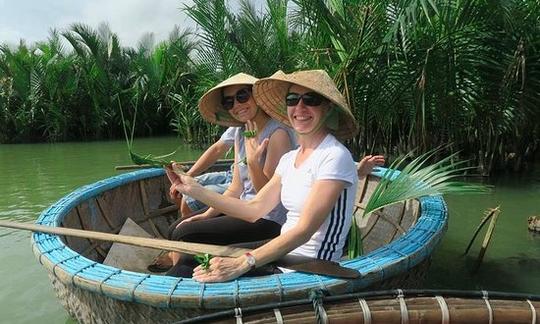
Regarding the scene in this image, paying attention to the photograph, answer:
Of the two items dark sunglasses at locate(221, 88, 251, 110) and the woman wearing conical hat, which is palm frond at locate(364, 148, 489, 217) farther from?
dark sunglasses at locate(221, 88, 251, 110)

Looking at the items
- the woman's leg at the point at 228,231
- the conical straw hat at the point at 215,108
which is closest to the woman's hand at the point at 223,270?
the woman's leg at the point at 228,231

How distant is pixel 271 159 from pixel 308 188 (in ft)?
1.93

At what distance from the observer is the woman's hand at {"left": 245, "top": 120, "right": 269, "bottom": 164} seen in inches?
97.1

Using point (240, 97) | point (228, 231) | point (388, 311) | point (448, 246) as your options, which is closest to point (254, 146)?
point (240, 97)

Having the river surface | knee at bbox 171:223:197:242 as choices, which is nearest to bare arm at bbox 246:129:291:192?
knee at bbox 171:223:197:242

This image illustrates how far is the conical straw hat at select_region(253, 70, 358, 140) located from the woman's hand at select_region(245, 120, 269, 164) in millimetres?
169

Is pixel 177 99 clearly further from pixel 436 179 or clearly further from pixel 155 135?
pixel 436 179

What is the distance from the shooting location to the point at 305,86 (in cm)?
188

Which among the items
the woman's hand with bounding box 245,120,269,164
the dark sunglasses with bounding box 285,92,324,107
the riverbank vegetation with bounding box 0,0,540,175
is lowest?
the woman's hand with bounding box 245,120,269,164

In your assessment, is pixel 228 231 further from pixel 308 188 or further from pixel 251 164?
pixel 308 188

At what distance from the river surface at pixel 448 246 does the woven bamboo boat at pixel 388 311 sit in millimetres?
1743

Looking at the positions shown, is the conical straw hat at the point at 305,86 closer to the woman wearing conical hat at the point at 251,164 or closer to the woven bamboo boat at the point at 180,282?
the woman wearing conical hat at the point at 251,164

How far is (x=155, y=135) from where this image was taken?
18094 millimetres

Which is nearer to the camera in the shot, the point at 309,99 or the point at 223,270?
the point at 223,270
